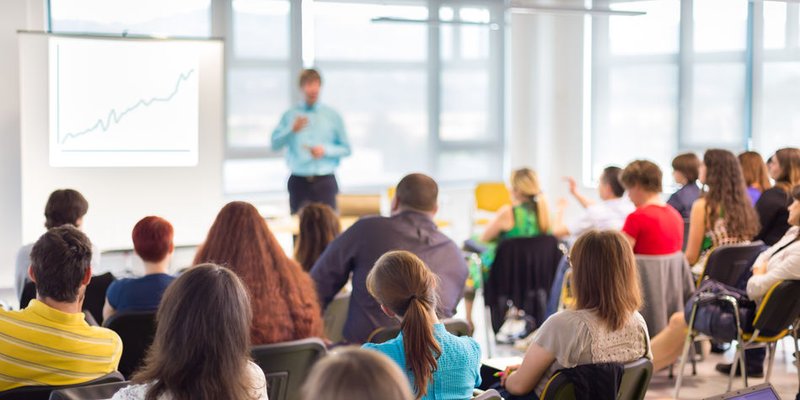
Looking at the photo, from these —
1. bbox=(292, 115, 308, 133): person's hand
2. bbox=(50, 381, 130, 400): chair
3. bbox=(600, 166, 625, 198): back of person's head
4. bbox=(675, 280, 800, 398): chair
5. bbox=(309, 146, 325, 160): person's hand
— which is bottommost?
bbox=(675, 280, 800, 398): chair

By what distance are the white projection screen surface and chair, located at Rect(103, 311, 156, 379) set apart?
14.5ft

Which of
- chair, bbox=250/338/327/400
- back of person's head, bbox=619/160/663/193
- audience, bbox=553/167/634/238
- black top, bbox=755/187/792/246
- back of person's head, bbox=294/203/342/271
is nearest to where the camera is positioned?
chair, bbox=250/338/327/400

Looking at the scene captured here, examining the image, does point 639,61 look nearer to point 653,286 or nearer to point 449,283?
point 653,286

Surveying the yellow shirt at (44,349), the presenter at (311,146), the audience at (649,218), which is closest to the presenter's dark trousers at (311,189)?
the presenter at (311,146)

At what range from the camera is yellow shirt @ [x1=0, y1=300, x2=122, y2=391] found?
2.92 metres

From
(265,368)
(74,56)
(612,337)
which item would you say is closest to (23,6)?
(74,56)

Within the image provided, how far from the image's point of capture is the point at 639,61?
1059 centimetres

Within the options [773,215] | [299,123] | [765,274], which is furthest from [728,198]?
[299,123]

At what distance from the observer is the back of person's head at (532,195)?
6.39m

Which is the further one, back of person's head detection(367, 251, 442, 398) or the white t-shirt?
back of person's head detection(367, 251, 442, 398)

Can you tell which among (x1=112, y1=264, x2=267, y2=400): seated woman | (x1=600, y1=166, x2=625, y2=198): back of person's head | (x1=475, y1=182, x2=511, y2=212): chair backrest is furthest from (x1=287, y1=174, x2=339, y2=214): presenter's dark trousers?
(x1=112, y1=264, x2=267, y2=400): seated woman

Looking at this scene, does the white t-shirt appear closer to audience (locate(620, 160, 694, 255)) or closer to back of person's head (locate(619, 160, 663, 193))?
audience (locate(620, 160, 694, 255))

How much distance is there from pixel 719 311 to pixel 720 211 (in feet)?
3.02

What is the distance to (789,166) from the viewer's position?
20.4 ft
